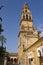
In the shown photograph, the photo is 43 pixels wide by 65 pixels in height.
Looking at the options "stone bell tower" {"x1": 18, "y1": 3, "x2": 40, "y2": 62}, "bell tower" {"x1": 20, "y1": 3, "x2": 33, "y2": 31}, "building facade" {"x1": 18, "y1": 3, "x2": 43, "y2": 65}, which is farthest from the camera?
"bell tower" {"x1": 20, "y1": 3, "x2": 33, "y2": 31}

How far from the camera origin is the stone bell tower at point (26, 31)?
47.5m

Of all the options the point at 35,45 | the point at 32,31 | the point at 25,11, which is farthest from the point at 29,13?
the point at 35,45

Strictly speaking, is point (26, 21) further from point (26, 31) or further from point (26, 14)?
point (26, 31)

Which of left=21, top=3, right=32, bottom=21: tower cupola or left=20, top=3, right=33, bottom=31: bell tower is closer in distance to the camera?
left=20, top=3, right=33, bottom=31: bell tower

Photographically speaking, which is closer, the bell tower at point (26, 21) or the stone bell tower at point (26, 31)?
the stone bell tower at point (26, 31)

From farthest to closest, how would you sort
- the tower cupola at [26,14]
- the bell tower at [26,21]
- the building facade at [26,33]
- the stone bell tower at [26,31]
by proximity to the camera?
the tower cupola at [26,14] < the bell tower at [26,21] < the stone bell tower at [26,31] < the building facade at [26,33]

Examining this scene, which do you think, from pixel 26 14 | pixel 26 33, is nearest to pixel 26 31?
pixel 26 33

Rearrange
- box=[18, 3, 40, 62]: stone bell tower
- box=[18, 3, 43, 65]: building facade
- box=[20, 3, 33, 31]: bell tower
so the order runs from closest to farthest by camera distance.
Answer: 1. box=[18, 3, 43, 65]: building facade
2. box=[18, 3, 40, 62]: stone bell tower
3. box=[20, 3, 33, 31]: bell tower

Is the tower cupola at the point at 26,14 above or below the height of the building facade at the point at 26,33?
above

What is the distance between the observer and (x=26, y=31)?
4916 centimetres

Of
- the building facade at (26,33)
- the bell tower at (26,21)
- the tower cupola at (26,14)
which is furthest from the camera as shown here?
the tower cupola at (26,14)

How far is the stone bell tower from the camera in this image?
4755 cm

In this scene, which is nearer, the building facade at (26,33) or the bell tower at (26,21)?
the building facade at (26,33)

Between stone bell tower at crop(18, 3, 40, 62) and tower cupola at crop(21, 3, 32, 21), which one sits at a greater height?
tower cupola at crop(21, 3, 32, 21)
